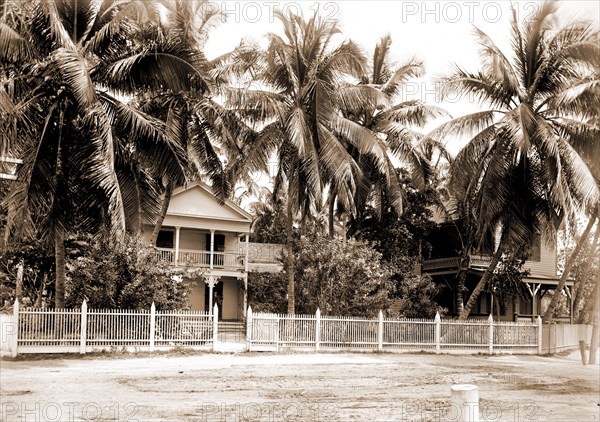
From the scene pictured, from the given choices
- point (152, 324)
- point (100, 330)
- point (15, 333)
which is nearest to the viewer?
point (15, 333)

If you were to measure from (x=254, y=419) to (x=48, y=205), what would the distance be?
1049cm

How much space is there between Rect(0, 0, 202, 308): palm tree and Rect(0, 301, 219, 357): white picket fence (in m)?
1.15

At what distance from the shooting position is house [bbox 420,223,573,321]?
112 feet

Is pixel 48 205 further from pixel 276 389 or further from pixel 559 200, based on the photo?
pixel 559 200

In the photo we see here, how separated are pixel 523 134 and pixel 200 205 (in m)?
15.4

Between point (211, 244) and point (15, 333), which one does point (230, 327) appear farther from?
point (15, 333)

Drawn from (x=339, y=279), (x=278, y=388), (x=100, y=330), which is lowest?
(x=278, y=388)

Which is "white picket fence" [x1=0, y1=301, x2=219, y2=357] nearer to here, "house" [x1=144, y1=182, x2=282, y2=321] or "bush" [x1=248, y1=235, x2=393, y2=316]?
"bush" [x1=248, y1=235, x2=393, y2=316]

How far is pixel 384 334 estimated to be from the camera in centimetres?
2355

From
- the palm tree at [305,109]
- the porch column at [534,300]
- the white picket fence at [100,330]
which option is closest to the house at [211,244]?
the palm tree at [305,109]

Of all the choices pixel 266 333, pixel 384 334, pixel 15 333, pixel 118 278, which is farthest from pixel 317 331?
pixel 15 333

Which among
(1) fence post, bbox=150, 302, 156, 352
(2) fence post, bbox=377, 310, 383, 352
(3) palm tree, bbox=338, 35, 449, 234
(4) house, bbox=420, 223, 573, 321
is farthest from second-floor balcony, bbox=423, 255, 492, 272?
(1) fence post, bbox=150, 302, 156, 352

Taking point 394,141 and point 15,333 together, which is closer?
point 15,333

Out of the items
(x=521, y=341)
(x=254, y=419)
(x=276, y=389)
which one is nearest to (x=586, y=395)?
(x=276, y=389)
